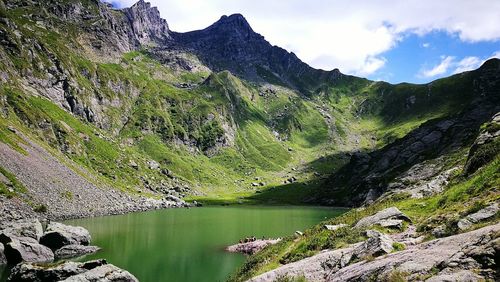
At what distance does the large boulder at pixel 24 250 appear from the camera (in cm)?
5700

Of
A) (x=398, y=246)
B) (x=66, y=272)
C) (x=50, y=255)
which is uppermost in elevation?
(x=398, y=246)

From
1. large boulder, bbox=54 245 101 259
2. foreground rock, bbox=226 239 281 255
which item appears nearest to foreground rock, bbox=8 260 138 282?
large boulder, bbox=54 245 101 259

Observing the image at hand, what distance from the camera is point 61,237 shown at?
68000 mm

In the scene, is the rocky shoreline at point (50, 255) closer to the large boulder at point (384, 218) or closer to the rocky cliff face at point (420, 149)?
the large boulder at point (384, 218)

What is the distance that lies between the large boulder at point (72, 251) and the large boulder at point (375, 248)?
181 ft

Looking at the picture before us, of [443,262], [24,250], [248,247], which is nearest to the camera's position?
[443,262]

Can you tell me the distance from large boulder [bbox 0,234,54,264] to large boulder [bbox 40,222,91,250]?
5.10 meters

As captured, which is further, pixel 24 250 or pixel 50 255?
pixel 50 255

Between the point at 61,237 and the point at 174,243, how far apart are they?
68.6 feet

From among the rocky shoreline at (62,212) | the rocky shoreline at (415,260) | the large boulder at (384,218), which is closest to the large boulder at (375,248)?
the rocky shoreline at (415,260)

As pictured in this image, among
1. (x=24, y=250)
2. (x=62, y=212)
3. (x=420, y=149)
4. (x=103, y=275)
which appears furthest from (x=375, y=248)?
(x=420, y=149)

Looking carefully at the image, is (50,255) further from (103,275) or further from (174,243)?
(174,243)

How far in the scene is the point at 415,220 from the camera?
32.4m

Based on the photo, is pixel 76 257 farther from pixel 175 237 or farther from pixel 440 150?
pixel 440 150
